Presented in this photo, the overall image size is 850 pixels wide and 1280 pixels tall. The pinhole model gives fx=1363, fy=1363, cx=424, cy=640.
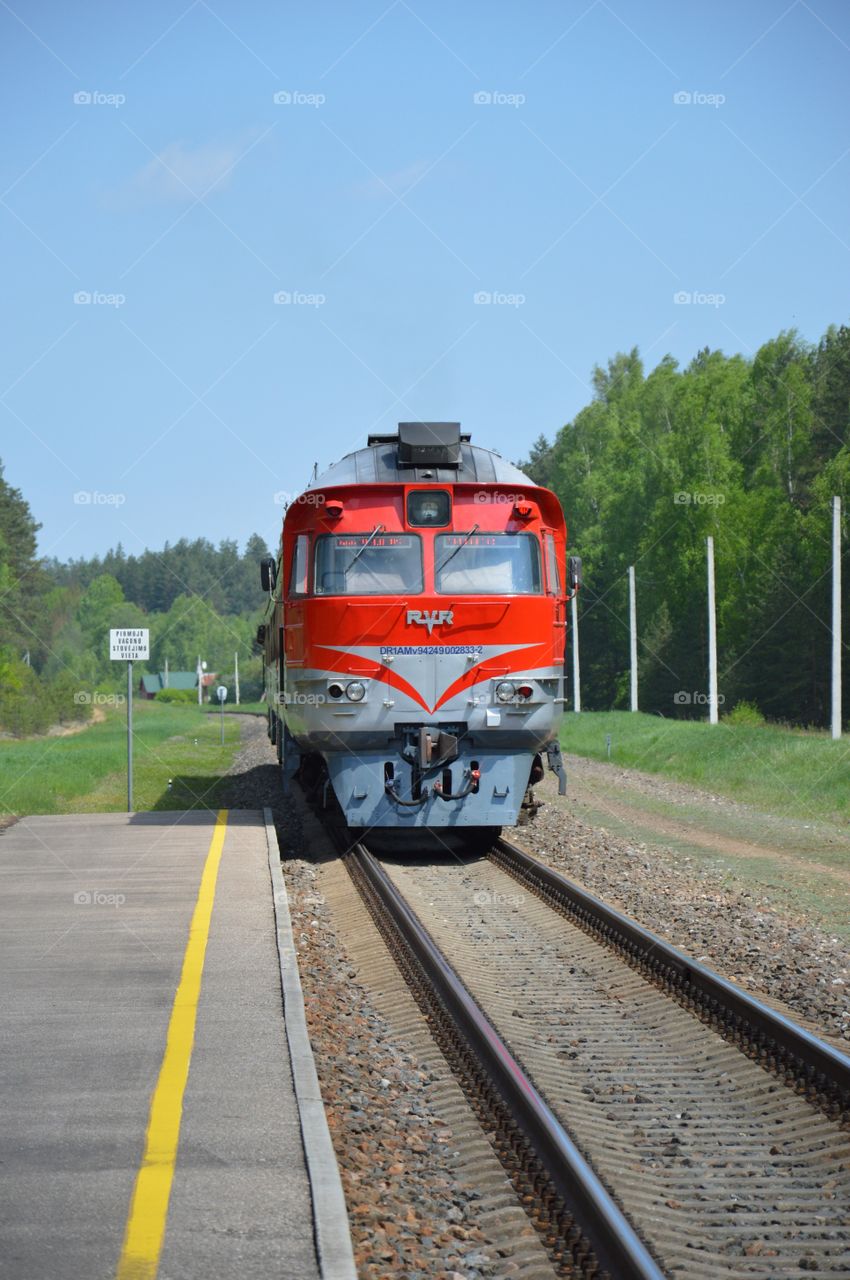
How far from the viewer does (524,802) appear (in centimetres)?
1546

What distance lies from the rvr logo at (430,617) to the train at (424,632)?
0.01 meters

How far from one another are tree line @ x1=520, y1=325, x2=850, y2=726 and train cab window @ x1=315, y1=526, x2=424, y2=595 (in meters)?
29.9

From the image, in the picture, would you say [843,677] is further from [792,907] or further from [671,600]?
[792,907]

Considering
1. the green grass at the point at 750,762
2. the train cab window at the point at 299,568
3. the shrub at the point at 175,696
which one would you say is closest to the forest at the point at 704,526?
the green grass at the point at 750,762

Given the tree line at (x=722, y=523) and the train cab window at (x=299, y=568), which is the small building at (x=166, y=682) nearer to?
the tree line at (x=722, y=523)

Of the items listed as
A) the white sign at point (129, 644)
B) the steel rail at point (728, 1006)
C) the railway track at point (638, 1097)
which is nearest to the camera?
the railway track at point (638, 1097)

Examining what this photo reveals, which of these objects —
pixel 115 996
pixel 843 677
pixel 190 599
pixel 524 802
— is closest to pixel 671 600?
pixel 843 677

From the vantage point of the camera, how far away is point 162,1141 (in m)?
5.36

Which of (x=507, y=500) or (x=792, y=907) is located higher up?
(x=507, y=500)

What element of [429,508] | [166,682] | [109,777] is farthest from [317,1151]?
[166,682]

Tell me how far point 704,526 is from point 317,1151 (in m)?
49.6

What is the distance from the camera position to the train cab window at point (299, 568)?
13.8 m

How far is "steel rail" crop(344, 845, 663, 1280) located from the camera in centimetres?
457

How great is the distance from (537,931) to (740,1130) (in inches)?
189
